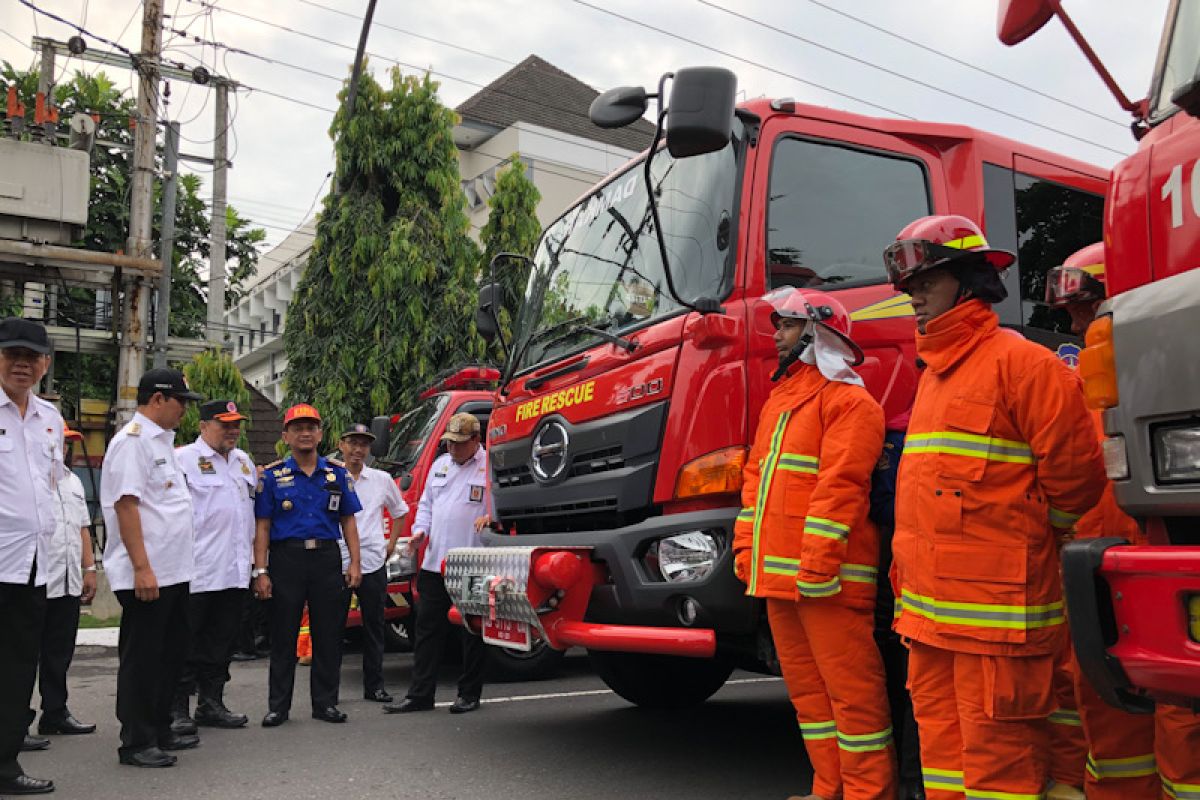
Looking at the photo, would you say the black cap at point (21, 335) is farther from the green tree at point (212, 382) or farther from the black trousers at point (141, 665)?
the green tree at point (212, 382)

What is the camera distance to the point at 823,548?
3.64m

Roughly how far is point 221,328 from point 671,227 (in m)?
16.7

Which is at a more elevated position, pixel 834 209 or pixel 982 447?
pixel 834 209

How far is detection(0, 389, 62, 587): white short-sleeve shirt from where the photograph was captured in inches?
178

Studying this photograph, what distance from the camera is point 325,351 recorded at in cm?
1427

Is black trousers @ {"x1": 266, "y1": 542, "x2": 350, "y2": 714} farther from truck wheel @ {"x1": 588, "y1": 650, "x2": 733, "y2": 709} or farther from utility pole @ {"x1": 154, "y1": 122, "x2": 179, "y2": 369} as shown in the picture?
utility pole @ {"x1": 154, "y1": 122, "x2": 179, "y2": 369}

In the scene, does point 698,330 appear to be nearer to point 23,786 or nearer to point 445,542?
point 445,542

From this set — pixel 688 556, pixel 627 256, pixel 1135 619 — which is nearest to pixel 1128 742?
pixel 1135 619

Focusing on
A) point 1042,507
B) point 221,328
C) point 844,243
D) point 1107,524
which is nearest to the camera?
point 1042,507

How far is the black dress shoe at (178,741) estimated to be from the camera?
17.7 ft

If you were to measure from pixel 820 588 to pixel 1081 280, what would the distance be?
4.95 ft

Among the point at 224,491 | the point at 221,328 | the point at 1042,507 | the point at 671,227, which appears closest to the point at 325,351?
the point at 221,328

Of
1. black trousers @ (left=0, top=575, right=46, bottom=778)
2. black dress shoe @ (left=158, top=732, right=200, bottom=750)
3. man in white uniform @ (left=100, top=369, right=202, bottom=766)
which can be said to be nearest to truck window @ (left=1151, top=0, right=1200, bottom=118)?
man in white uniform @ (left=100, top=369, right=202, bottom=766)

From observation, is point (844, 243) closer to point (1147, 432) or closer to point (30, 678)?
point (1147, 432)
